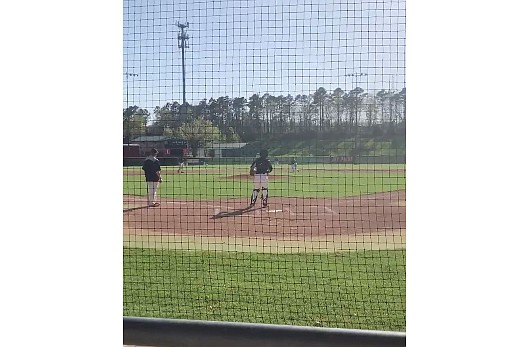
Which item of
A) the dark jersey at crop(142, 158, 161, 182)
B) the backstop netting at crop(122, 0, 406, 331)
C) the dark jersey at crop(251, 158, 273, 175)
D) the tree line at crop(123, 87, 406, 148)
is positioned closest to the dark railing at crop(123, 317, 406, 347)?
the tree line at crop(123, 87, 406, 148)

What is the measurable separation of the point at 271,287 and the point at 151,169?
10.5ft

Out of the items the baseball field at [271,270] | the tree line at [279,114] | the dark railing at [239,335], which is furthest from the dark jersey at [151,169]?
the dark railing at [239,335]

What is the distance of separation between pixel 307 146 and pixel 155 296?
101 inches

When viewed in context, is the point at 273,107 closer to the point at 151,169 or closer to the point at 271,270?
the point at 271,270

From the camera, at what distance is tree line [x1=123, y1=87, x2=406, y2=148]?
8.18 ft

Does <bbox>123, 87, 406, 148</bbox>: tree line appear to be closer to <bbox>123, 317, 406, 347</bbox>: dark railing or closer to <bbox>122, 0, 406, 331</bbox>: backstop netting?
<bbox>122, 0, 406, 331</bbox>: backstop netting

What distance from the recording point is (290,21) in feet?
7.75

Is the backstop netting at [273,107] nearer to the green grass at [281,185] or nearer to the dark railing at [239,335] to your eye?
the dark railing at [239,335]

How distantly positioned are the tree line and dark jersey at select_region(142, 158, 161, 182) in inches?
36.6

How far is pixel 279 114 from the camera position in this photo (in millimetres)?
4102

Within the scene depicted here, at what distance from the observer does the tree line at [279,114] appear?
2492mm
